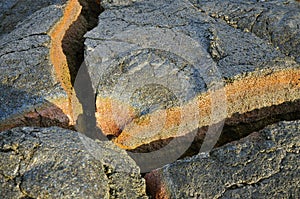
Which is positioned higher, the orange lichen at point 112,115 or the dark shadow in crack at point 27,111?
the dark shadow in crack at point 27,111

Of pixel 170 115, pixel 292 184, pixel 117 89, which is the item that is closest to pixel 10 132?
pixel 117 89

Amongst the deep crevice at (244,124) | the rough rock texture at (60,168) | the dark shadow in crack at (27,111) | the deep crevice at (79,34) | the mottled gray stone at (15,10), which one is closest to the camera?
the rough rock texture at (60,168)

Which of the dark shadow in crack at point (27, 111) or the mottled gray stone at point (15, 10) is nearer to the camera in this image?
the dark shadow in crack at point (27, 111)

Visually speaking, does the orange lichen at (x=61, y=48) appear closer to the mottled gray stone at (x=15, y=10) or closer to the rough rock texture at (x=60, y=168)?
the rough rock texture at (x=60, y=168)

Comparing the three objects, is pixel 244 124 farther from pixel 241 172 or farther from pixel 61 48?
pixel 61 48

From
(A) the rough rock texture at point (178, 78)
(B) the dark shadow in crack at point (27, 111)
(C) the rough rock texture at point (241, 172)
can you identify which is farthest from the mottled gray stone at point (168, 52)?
(C) the rough rock texture at point (241, 172)

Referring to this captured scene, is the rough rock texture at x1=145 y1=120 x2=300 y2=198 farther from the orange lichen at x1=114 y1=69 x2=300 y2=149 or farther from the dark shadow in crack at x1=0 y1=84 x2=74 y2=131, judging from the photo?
the dark shadow in crack at x1=0 y1=84 x2=74 y2=131

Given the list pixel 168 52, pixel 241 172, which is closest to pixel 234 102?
pixel 168 52
